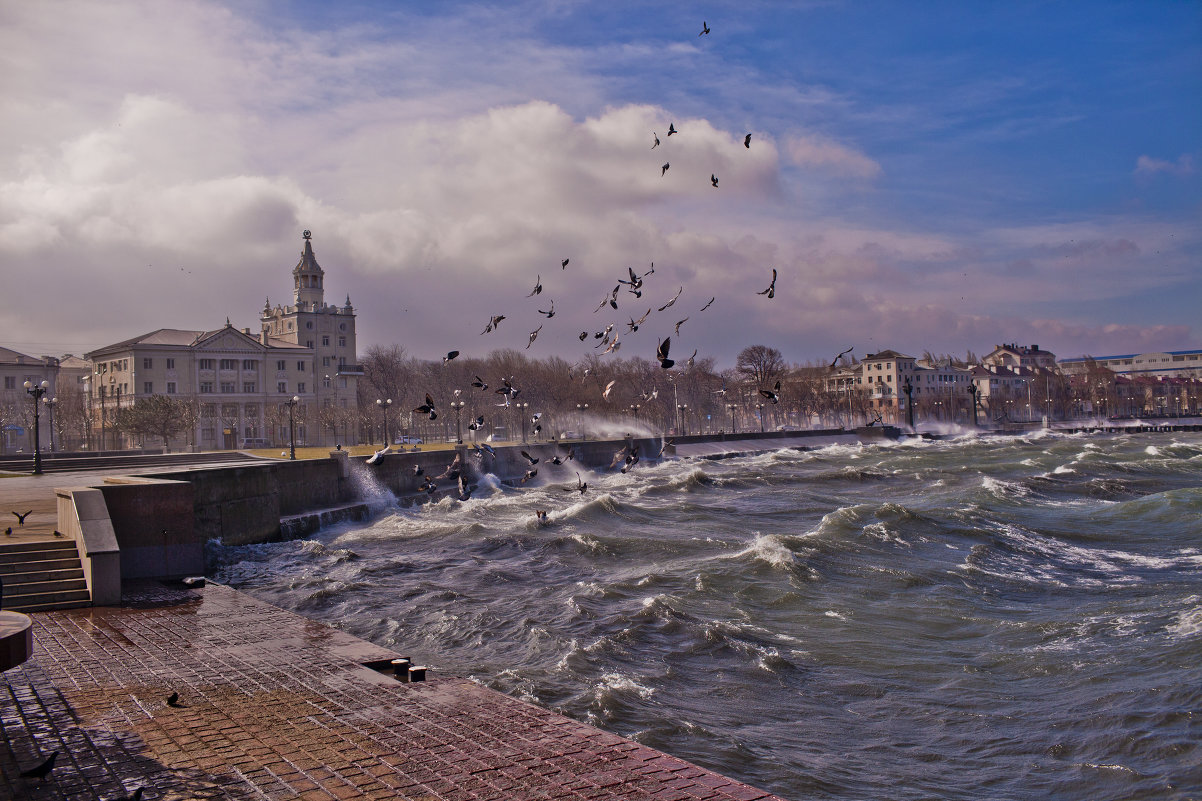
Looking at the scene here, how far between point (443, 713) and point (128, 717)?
8.77 feet

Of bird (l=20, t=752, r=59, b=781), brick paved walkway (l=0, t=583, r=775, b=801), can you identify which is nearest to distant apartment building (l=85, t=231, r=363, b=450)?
brick paved walkway (l=0, t=583, r=775, b=801)

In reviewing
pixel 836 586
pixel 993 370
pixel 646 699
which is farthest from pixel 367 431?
pixel 993 370

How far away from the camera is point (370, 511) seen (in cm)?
3103

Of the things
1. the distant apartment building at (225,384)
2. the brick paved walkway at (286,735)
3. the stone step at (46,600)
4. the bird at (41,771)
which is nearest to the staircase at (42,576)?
the stone step at (46,600)

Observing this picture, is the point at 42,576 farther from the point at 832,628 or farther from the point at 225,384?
the point at 225,384

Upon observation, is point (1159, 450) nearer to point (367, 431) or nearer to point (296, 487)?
point (296, 487)

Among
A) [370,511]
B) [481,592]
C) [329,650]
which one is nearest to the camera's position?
[329,650]

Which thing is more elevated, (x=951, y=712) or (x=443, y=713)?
(x=443, y=713)

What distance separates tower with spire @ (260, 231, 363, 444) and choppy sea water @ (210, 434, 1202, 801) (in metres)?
71.0

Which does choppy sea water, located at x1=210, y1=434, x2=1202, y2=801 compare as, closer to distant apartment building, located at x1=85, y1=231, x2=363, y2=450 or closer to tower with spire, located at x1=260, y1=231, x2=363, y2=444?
distant apartment building, located at x1=85, y1=231, x2=363, y2=450

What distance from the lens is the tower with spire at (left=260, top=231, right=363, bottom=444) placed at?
9712 cm

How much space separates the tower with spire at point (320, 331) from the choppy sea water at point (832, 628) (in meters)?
71.0

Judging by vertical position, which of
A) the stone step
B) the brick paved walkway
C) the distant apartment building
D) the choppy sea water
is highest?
the distant apartment building

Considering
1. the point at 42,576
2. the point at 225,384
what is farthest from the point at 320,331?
the point at 42,576
